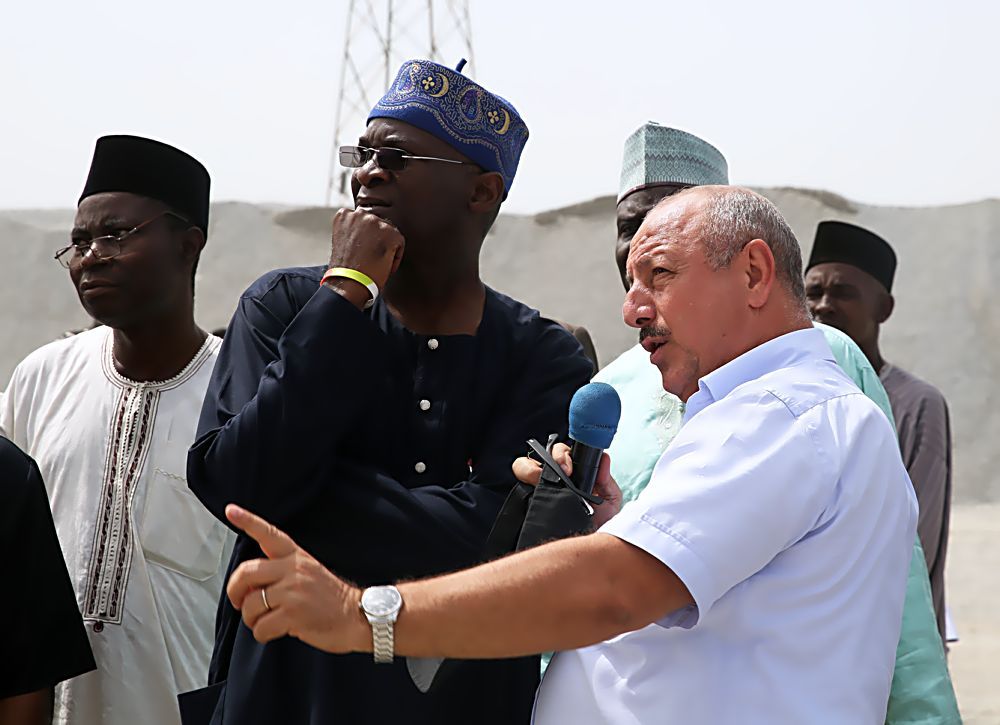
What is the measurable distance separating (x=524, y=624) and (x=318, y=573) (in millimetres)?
A: 315

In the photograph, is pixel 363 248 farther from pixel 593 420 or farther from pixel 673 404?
pixel 673 404

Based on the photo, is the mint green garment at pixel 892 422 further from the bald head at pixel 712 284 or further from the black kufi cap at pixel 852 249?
the black kufi cap at pixel 852 249

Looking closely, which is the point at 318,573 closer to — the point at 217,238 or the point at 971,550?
the point at 971,550

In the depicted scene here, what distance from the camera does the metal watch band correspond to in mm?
1915

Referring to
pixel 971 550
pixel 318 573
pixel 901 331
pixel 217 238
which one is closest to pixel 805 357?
pixel 318 573

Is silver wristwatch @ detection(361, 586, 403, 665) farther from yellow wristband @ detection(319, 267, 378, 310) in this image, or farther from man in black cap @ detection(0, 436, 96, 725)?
man in black cap @ detection(0, 436, 96, 725)

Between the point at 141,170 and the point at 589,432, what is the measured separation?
2532 millimetres

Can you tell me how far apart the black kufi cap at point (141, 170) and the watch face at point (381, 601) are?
9.40 ft

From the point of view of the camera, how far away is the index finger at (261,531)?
1.89 metres

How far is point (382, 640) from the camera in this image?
1.92m

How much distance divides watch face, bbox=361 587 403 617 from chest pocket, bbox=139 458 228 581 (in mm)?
2331

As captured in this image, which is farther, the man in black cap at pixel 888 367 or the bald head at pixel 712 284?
the man in black cap at pixel 888 367

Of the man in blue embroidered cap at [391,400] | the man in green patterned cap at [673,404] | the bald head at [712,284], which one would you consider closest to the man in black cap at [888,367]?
the man in green patterned cap at [673,404]

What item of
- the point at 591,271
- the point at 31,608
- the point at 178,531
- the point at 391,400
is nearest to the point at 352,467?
the point at 391,400
